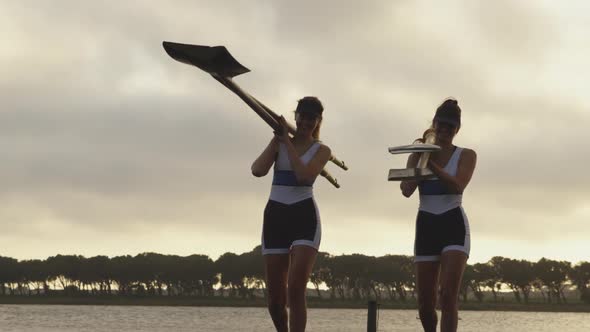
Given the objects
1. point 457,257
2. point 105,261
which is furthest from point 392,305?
point 457,257

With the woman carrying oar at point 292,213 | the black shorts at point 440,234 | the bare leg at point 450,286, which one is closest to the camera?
the woman carrying oar at point 292,213

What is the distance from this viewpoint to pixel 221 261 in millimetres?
152250

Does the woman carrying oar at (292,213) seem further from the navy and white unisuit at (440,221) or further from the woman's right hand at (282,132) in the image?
the navy and white unisuit at (440,221)

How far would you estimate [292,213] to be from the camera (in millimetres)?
7953

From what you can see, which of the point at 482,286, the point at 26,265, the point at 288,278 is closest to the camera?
the point at 288,278

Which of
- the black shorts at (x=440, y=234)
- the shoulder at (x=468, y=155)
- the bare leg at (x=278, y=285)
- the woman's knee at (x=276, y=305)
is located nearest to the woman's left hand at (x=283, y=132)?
the bare leg at (x=278, y=285)

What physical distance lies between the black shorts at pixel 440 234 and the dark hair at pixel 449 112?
2.83ft

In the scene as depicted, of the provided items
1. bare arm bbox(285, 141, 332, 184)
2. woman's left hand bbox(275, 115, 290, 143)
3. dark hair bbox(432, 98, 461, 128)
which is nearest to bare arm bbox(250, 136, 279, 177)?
woman's left hand bbox(275, 115, 290, 143)

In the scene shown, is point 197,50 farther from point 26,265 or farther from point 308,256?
point 26,265

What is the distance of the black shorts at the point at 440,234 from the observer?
8.16 meters

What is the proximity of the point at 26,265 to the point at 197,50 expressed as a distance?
177542 millimetres

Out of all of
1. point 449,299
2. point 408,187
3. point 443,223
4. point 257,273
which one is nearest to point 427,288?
point 449,299

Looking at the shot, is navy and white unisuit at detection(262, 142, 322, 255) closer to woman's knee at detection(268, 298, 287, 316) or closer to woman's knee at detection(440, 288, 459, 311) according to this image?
woman's knee at detection(268, 298, 287, 316)

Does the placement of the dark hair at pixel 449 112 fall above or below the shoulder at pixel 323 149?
above
